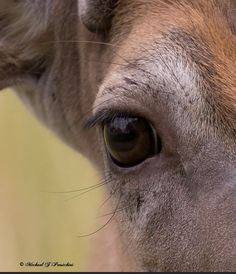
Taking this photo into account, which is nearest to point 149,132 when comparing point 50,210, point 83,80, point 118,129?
point 118,129

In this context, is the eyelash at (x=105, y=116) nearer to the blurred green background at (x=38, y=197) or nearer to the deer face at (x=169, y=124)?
the deer face at (x=169, y=124)

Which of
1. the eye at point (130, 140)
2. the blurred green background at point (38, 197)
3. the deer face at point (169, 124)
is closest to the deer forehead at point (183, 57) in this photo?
the deer face at point (169, 124)

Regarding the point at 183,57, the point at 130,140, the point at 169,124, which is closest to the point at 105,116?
the point at 130,140

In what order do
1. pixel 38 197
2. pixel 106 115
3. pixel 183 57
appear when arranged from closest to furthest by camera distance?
pixel 183 57, pixel 106 115, pixel 38 197

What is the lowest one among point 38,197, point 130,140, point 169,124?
point 169,124

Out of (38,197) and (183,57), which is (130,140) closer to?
(183,57)

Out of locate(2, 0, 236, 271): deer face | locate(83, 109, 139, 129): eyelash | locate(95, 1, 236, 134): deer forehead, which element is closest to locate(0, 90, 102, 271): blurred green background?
locate(2, 0, 236, 271): deer face
